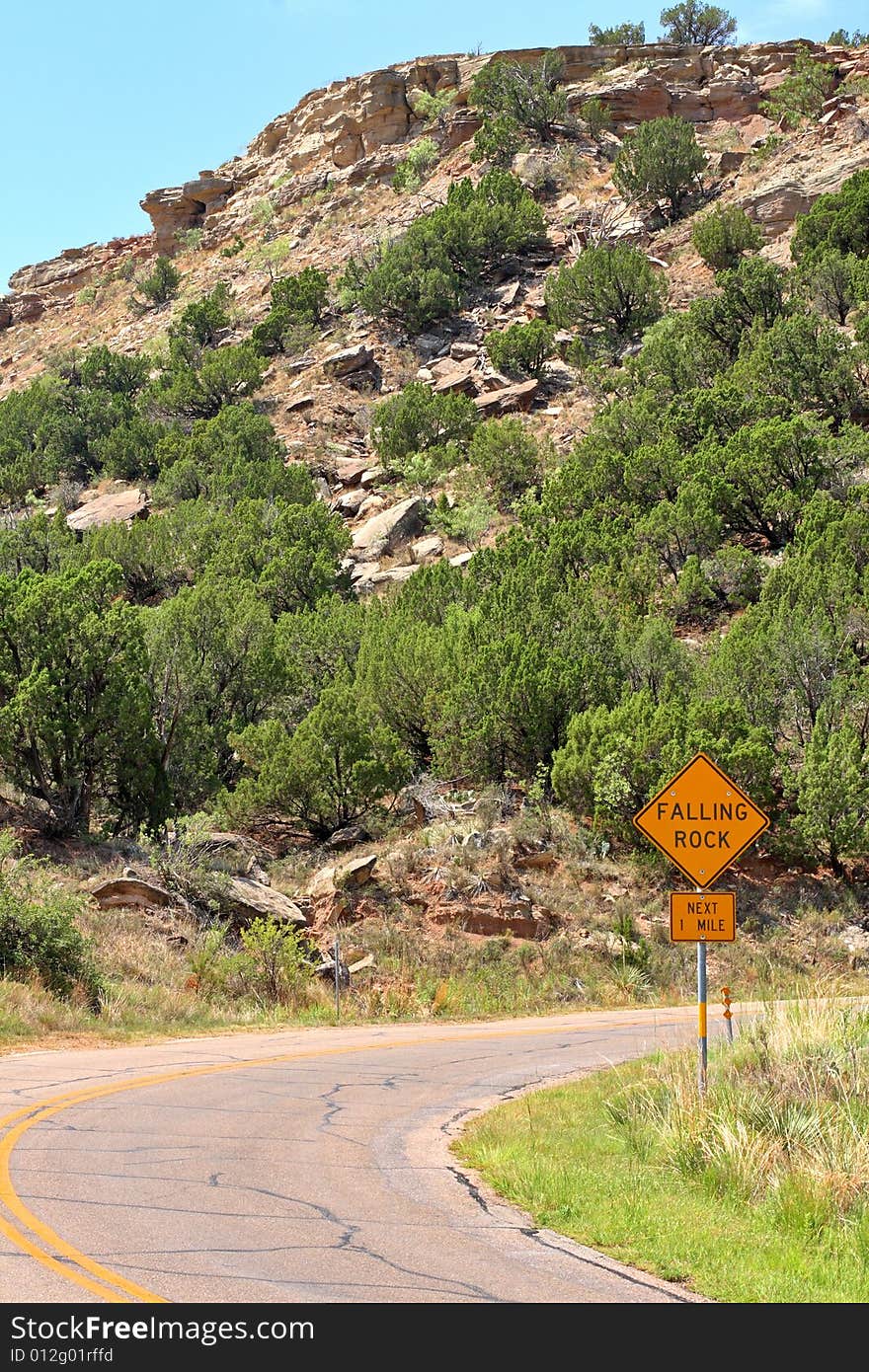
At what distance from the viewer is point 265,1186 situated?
8047 millimetres

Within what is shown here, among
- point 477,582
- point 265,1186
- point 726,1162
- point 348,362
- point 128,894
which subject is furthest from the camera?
point 348,362

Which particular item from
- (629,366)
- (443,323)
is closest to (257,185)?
(443,323)

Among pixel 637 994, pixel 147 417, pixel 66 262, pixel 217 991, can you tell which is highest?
pixel 66 262

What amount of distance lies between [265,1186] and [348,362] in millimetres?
53918

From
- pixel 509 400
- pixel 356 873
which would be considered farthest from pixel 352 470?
pixel 356 873

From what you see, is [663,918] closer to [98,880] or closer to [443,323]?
[98,880]

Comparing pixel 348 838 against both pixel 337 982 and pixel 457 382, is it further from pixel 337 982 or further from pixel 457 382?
pixel 457 382

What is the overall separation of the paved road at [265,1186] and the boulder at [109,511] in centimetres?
3675

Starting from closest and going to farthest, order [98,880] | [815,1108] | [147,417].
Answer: [815,1108] < [98,880] < [147,417]

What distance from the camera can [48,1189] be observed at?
7414 millimetres

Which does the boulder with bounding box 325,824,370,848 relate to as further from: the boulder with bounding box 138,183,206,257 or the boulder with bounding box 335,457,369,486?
the boulder with bounding box 138,183,206,257

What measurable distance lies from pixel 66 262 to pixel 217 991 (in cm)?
9059

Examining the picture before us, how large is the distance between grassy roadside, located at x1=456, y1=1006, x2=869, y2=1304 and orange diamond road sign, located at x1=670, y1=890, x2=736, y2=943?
124 cm

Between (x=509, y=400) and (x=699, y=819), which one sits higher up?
(x=509, y=400)
